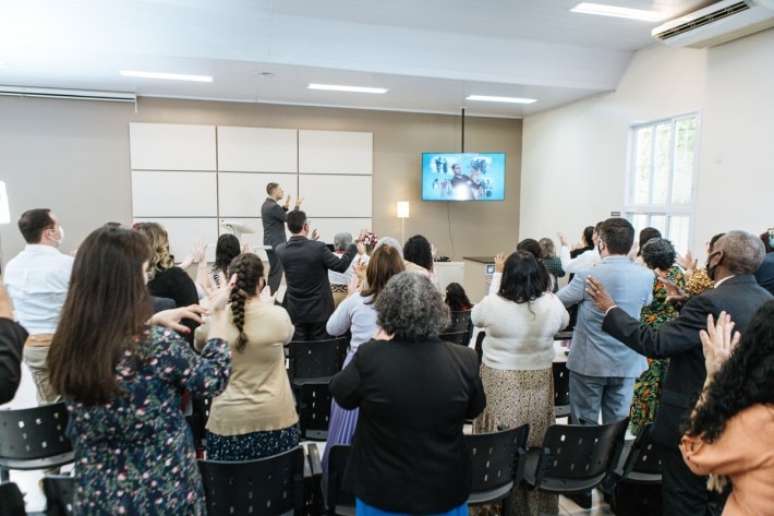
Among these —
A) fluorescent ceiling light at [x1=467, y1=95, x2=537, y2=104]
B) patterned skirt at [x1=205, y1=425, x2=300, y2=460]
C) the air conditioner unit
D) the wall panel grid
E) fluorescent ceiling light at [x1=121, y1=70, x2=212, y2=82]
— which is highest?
the air conditioner unit

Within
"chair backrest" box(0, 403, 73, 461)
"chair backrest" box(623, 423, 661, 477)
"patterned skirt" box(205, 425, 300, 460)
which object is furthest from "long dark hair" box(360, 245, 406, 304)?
Answer: "chair backrest" box(0, 403, 73, 461)

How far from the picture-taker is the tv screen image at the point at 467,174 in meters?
8.25

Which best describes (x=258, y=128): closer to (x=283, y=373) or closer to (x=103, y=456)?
(x=283, y=373)

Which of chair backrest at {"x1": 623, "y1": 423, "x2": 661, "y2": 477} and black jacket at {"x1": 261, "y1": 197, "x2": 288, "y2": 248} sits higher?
black jacket at {"x1": 261, "y1": 197, "x2": 288, "y2": 248}

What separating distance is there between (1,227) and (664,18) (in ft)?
28.3

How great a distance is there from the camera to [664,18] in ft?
16.8

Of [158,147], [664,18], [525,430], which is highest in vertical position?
[664,18]

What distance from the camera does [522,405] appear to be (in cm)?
237

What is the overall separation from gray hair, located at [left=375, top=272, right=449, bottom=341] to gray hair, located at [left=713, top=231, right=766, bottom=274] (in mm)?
1156

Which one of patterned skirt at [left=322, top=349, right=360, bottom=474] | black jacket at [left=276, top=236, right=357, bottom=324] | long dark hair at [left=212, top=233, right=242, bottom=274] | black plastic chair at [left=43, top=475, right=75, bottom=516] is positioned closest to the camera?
black plastic chair at [left=43, top=475, right=75, bottom=516]

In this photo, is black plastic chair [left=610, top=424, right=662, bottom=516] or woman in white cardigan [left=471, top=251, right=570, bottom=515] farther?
woman in white cardigan [left=471, top=251, right=570, bottom=515]

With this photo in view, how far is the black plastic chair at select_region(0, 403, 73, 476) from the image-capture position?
223cm

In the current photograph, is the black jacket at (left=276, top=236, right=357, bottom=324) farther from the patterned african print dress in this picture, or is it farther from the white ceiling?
the white ceiling

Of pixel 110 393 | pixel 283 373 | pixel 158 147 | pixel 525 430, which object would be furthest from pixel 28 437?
pixel 158 147
